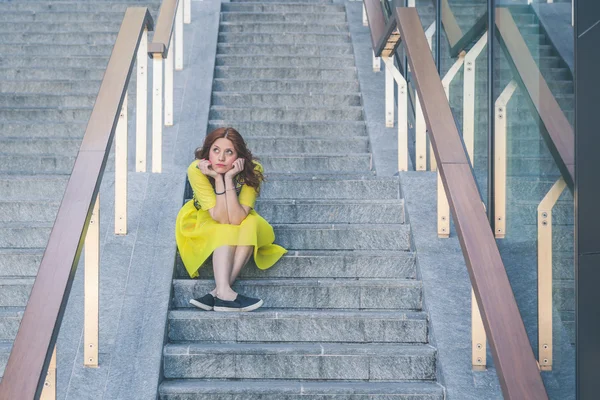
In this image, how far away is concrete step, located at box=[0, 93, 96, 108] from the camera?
640 centimetres

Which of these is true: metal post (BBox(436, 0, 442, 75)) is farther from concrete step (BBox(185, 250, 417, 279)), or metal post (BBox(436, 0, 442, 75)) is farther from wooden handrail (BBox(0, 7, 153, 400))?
wooden handrail (BBox(0, 7, 153, 400))

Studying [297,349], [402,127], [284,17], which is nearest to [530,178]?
[297,349]

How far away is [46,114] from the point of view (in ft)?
20.4

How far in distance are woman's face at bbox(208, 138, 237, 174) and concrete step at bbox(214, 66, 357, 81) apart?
272 cm

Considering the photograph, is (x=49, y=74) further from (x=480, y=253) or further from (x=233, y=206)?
(x=480, y=253)

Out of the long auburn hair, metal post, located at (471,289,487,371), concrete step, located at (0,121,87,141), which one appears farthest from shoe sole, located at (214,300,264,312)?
concrete step, located at (0,121,87,141)

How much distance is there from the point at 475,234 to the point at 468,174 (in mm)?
371

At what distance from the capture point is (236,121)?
6.20 meters

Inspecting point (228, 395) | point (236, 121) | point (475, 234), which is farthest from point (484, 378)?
point (236, 121)

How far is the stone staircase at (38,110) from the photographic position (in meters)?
4.35

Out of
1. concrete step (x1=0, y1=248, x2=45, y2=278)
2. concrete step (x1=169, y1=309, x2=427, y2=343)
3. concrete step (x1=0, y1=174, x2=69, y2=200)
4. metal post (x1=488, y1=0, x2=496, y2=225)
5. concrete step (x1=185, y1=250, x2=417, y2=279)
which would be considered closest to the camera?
metal post (x1=488, y1=0, x2=496, y2=225)

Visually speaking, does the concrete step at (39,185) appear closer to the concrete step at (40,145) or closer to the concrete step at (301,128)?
the concrete step at (40,145)

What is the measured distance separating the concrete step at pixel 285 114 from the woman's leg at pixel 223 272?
237 centimetres

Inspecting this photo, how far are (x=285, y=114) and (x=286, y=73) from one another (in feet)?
2.54
